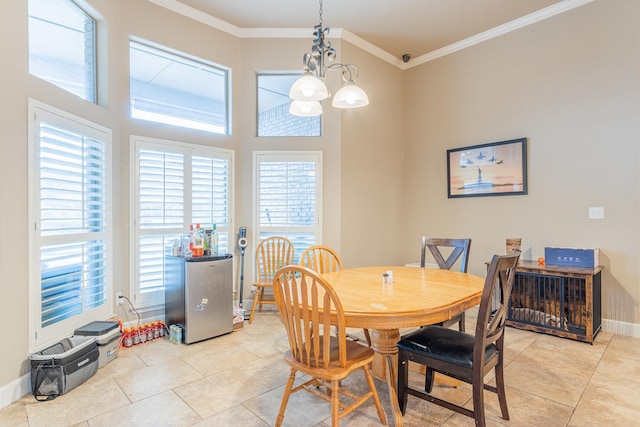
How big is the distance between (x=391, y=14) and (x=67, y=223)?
380 cm

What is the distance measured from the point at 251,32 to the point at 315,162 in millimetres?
1762

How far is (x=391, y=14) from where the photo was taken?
3.79 m

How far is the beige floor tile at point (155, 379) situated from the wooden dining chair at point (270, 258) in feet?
4.45

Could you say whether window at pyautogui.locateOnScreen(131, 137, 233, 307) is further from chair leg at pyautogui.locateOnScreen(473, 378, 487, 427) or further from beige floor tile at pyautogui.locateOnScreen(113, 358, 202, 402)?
chair leg at pyautogui.locateOnScreen(473, 378, 487, 427)

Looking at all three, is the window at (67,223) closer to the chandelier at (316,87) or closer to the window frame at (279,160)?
the window frame at (279,160)

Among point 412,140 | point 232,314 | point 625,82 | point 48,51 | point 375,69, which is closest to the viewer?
point 48,51

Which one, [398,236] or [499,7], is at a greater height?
[499,7]

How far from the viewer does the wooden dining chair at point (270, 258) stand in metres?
3.98

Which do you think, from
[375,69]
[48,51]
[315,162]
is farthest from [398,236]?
[48,51]

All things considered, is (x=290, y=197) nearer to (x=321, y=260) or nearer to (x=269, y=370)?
(x=321, y=260)

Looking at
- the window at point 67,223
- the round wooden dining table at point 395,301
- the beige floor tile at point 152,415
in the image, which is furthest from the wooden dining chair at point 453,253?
the window at point 67,223

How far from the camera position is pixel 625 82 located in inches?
127

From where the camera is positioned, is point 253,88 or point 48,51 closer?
point 48,51

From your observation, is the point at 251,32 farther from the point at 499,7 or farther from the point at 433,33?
the point at 499,7
